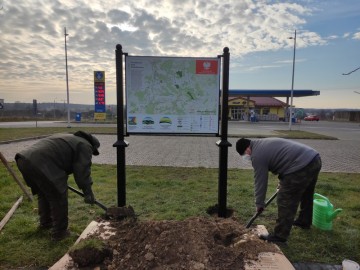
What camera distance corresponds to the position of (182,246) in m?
3.00

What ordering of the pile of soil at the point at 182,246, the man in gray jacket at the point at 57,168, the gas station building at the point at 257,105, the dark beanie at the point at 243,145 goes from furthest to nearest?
1. the gas station building at the point at 257,105
2. the dark beanie at the point at 243,145
3. the man in gray jacket at the point at 57,168
4. the pile of soil at the point at 182,246

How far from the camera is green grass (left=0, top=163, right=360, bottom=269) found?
3469mm

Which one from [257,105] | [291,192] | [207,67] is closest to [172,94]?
[207,67]

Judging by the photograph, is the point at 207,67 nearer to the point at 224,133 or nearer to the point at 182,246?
the point at 224,133

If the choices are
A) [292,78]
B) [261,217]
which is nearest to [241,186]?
[261,217]

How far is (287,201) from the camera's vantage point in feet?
12.0

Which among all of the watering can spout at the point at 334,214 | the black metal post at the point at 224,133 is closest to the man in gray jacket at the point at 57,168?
the black metal post at the point at 224,133

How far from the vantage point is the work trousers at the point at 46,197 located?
→ 3477 mm

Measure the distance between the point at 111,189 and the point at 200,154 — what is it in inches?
237

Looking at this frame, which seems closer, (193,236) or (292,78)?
(193,236)

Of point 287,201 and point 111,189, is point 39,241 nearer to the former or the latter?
point 111,189

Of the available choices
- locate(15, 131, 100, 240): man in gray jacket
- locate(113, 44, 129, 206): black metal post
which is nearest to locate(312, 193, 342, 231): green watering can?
locate(113, 44, 129, 206): black metal post

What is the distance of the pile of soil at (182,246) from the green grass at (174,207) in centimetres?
62

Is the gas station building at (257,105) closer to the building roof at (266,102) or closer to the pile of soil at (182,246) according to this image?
the building roof at (266,102)
